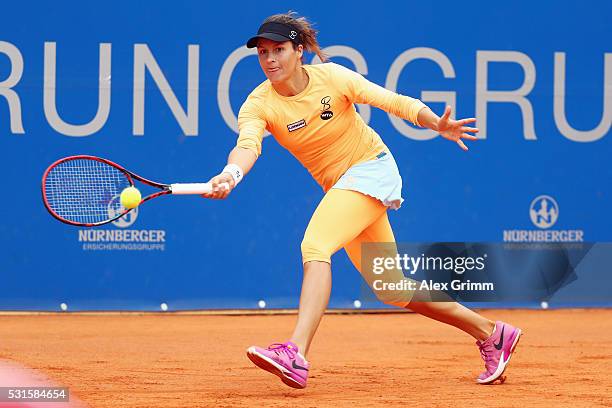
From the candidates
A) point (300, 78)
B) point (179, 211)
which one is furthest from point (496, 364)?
point (179, 211)

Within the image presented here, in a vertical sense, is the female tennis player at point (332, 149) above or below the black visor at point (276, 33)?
below

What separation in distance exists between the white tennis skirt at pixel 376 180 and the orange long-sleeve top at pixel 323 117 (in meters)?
0.04

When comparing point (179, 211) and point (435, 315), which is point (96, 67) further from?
point (435, 315)

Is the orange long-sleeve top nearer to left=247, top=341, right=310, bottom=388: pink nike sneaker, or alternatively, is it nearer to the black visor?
the black visor

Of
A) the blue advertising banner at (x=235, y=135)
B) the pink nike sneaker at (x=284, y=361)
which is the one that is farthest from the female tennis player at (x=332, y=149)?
the blue advertising banner at (x=235, y=135)

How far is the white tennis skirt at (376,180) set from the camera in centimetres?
413

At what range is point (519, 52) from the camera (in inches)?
274

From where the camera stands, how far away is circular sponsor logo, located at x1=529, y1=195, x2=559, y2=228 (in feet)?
22.9

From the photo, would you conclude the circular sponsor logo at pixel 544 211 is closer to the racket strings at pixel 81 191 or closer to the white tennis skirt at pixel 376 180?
the white tennis skirt at pixel 376 180

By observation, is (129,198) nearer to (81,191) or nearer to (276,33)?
(276,33)

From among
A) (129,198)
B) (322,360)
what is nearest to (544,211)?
(322,360)

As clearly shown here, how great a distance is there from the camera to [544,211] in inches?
276

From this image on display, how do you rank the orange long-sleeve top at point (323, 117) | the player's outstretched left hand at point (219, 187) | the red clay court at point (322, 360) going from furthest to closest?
1. the orange long-sleeve top at point (323, 117)
2. the red clay court at point (322, 360)
3. the player's outstretched left hand at point (219, 187)

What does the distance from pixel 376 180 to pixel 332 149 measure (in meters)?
0.21
